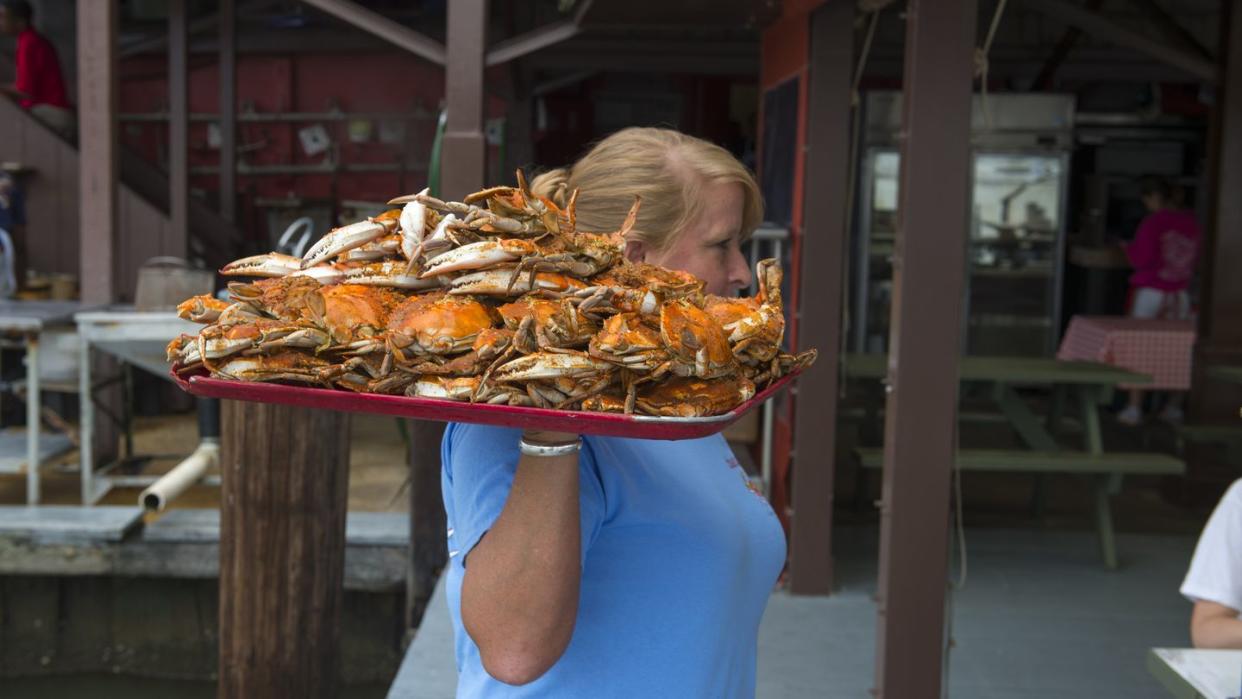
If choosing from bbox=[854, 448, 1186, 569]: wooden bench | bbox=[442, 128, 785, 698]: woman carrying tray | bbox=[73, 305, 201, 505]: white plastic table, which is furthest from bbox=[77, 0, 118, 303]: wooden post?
bbox=[442, 128, 785, 698]: woman carrying tray

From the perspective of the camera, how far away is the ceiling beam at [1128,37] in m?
7.46

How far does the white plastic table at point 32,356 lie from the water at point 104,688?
0.98 meters

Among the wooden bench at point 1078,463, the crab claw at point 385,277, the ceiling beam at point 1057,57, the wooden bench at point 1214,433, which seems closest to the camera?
the crab claw at point 385,277

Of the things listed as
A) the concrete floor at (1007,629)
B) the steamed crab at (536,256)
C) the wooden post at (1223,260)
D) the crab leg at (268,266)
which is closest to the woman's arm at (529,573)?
the steamed crab at (536,256)

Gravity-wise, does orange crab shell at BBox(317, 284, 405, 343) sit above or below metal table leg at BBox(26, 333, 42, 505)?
above

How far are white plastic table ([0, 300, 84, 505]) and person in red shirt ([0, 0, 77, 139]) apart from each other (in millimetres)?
3783

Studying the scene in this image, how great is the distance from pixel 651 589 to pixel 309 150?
12.6 metres

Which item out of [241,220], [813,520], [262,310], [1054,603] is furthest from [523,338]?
[241,220]

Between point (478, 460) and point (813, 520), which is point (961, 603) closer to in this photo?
point (813, 520)

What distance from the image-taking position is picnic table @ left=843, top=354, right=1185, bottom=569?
5.74m

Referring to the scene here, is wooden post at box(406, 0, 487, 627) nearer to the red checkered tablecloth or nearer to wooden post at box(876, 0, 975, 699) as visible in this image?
wooden post at box(876, 0, 975, 699)

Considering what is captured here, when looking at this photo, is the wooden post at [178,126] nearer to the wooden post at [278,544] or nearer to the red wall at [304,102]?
the red wall at [304,102]

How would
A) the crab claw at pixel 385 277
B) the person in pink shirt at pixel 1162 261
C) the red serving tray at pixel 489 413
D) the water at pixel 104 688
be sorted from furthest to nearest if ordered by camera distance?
the person in pink shirt at pixel 1162 261 < the water at pixel 104 688 < the crab claw at pixel 385 277 < the red serving tray at pixel 489 413

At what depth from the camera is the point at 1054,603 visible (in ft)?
17.7
